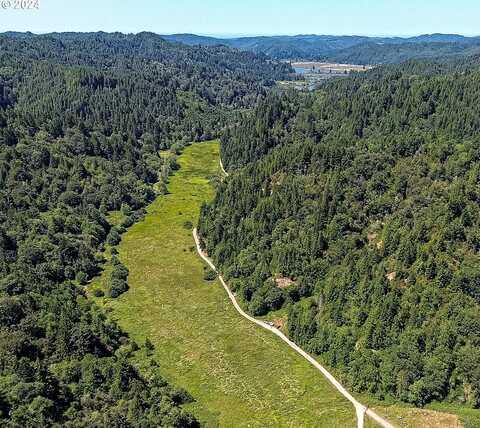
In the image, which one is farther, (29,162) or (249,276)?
(29,162)

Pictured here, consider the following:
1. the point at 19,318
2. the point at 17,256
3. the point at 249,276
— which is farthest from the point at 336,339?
the point at 17,256

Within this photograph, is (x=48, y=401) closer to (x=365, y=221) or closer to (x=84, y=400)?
(x=84, y=400)

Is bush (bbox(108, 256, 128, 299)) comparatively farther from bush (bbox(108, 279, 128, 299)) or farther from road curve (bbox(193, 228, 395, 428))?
road curve (bbox(193, 228, 395, 428))

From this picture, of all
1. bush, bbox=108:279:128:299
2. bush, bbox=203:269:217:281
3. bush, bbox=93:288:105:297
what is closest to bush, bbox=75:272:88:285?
bush, bbox=93:288:105:297

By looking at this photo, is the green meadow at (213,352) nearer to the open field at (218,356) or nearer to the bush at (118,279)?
the open field at (218,356)

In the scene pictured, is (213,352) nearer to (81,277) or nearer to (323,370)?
(323,370)

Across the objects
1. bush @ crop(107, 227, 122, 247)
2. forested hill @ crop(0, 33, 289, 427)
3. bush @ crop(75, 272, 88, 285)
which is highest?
forested hill @ crop(0, 33, 289, 427)
